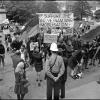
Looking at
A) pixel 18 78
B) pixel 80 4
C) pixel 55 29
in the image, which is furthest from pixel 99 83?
pixel 80 4

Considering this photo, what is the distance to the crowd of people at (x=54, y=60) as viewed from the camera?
6.70m

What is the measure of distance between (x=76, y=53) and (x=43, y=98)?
9.31 ft

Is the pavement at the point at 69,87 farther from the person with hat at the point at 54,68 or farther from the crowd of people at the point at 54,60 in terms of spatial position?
the person with hat at the point at 54,68

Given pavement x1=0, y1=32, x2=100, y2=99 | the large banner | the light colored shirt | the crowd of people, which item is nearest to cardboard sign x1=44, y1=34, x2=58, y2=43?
the crowd of people

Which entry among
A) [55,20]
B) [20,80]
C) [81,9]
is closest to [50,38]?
[55,20]

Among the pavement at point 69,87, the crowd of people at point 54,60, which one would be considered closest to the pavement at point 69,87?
the pavement at point 69,87

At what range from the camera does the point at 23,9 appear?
53.2m

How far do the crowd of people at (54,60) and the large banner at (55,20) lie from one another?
687 mm

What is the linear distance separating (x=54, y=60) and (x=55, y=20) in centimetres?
633

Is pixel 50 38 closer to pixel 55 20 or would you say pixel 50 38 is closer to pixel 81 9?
pixel 55 20

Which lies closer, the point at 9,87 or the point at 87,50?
the point at 9,87

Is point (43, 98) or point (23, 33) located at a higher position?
point (23, 33)

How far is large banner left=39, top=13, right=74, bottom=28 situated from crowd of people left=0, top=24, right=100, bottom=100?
687 mm

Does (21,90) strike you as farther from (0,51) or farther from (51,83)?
(0,51)
